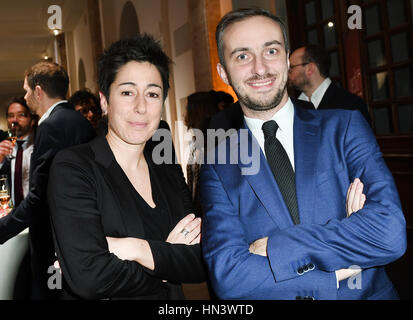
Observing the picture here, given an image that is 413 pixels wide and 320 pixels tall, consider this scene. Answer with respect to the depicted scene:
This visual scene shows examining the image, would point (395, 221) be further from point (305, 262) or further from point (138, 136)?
point (138, 136)

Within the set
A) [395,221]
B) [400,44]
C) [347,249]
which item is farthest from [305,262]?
[400,44]

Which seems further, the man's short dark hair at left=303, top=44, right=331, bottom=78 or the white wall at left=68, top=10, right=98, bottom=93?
the white wall at left=68, top=10, right=98, bottom=93

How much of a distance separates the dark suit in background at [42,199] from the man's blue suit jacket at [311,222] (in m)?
1.22

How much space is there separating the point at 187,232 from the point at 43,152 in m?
1.22

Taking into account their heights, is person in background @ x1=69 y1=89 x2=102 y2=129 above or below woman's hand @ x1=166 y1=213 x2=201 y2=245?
above

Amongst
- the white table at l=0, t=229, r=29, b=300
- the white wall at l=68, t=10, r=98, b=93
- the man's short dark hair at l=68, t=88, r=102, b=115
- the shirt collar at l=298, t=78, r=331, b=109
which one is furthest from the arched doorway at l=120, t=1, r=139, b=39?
the white table at l=0, t=229, r=29, b=300

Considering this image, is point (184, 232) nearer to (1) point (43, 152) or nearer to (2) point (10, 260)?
(1) point (43, 152)

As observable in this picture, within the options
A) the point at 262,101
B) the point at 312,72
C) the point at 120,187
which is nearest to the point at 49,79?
the point at 120,187

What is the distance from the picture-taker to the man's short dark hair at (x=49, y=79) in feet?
9.14

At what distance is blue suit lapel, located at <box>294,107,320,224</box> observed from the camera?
1.37 meters

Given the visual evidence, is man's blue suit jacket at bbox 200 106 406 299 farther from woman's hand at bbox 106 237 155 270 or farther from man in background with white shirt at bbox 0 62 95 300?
man in background with white shirt at bbox 0 62 95 300

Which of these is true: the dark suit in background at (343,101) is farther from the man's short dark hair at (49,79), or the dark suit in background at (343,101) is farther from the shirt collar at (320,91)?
the man's short dark hair at (49,79)

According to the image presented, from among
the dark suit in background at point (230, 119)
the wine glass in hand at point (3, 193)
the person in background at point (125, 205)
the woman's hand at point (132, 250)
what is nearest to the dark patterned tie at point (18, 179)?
the wine glass in hand at point (3, 193)
